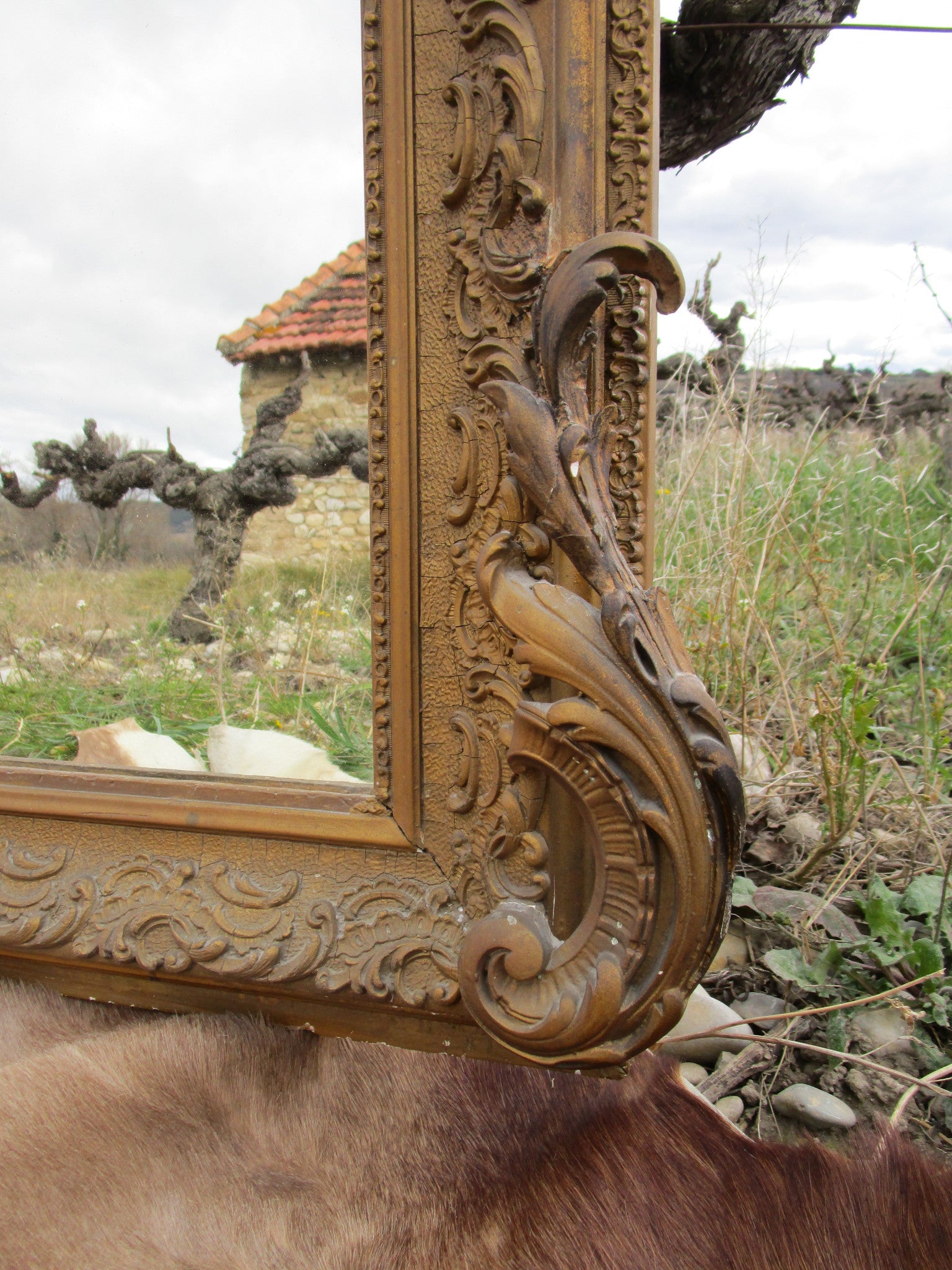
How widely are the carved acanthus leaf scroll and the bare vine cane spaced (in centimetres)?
11

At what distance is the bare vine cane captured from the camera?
0.73 meters

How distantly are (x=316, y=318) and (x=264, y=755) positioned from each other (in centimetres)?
57

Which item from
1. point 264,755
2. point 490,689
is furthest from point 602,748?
point 264,755

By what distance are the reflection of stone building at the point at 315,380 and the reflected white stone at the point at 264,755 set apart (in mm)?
238

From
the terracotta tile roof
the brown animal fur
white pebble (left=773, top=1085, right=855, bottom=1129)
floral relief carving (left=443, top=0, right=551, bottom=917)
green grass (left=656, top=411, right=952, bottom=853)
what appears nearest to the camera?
the brown animal fur

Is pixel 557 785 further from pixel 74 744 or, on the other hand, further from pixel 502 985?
pixel 74 744

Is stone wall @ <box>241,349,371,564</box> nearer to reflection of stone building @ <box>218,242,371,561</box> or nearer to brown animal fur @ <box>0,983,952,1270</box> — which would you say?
reflection of stone building @ <box>218,242,371,561</box>

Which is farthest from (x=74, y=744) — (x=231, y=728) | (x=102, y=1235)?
(x=102, y=1235)

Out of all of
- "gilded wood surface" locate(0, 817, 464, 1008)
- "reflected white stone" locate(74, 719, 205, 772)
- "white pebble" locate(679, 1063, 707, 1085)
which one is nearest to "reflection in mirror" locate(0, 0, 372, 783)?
"reflected white stone" locate(74, 719, 205, 772)

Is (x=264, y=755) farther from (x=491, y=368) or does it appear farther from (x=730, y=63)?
(x=730, y=63)

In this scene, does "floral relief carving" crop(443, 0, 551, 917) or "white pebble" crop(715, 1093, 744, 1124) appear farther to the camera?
"white pebble" crop(715, 1093, 744, 1124)

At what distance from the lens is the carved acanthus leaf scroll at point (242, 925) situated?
2.93 feet

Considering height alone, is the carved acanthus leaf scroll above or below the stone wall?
below

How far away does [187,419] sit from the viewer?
114 centimetres
